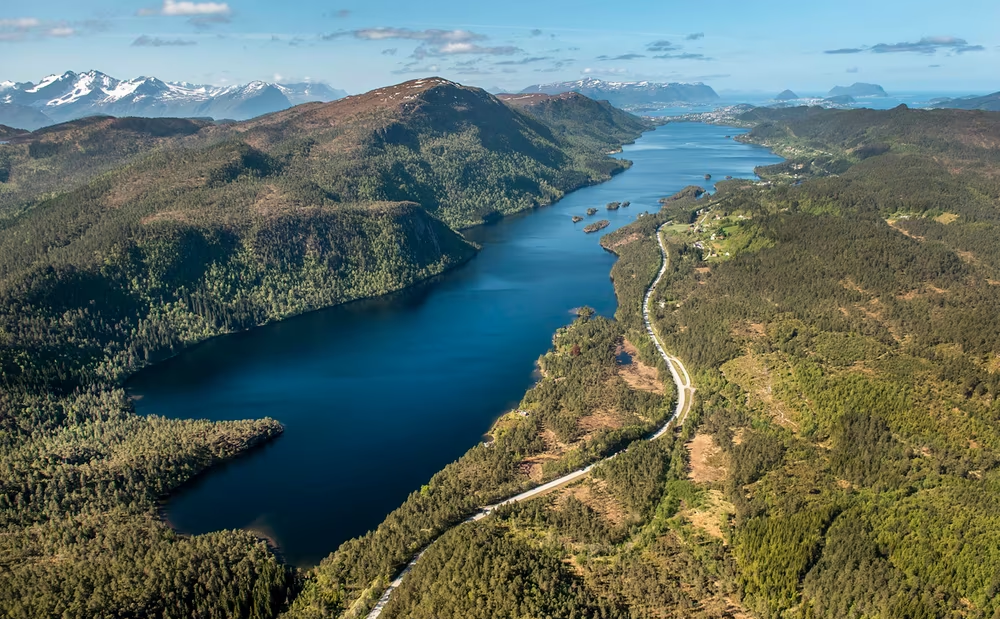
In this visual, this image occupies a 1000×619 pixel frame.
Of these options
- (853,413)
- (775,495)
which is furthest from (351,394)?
(853,413)

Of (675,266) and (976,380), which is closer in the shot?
(976,380)

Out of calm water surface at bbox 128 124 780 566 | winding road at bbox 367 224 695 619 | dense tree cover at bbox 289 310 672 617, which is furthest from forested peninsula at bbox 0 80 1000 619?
calm water surface at bbox 128 124 780 566

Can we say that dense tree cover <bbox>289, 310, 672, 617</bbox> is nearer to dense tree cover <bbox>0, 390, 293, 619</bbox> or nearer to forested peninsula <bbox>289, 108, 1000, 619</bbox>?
forested peninsula <bbox>289, 108, 1000, 619</bbox>

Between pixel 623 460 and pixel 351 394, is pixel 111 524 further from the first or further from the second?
pixel 623 460

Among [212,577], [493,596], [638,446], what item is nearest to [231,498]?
[212,577]

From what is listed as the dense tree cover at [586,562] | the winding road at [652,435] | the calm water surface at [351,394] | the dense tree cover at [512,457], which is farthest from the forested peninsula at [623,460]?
the calm water surface at [351,394]

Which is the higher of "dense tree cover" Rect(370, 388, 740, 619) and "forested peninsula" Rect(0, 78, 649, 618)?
"forested peninsula" Rect(0, 78, 649, 618)

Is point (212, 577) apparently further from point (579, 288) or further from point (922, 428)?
point (579, 288)

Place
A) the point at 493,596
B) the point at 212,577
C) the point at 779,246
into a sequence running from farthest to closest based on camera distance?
the point at 779,246
the point at 212,577
the point at 493,596
